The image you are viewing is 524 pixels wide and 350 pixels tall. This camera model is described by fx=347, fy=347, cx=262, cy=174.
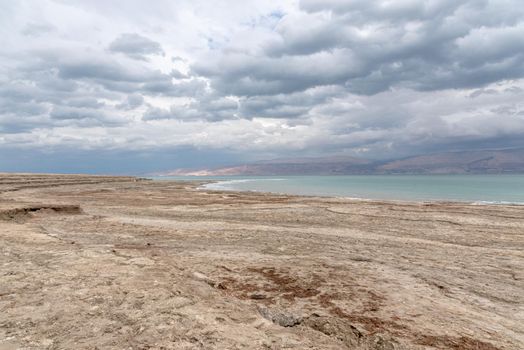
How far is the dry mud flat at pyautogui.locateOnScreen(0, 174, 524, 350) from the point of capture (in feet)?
20.9

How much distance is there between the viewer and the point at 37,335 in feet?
20.2

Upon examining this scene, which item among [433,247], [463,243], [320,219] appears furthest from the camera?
[320,219]

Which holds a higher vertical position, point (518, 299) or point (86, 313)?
point (86, 313)

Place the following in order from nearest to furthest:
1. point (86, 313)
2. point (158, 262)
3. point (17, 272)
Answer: point (86, 313) < point (17, 272) < point (158, 262)

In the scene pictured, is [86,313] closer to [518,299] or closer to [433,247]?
[518,299]

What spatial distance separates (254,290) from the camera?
30.4 feet

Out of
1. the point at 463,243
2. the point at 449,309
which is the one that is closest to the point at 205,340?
the point at 449,309

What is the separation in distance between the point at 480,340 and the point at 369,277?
13.2ft

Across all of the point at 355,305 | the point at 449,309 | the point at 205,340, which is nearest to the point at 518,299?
the point at 449,309

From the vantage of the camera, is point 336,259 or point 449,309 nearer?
point 449,309

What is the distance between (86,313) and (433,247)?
48.0 feet

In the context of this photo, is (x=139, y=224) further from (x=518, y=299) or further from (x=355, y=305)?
(x=518, y=299)

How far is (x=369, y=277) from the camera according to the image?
10398 millimetres

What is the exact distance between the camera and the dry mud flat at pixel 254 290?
638 cm
